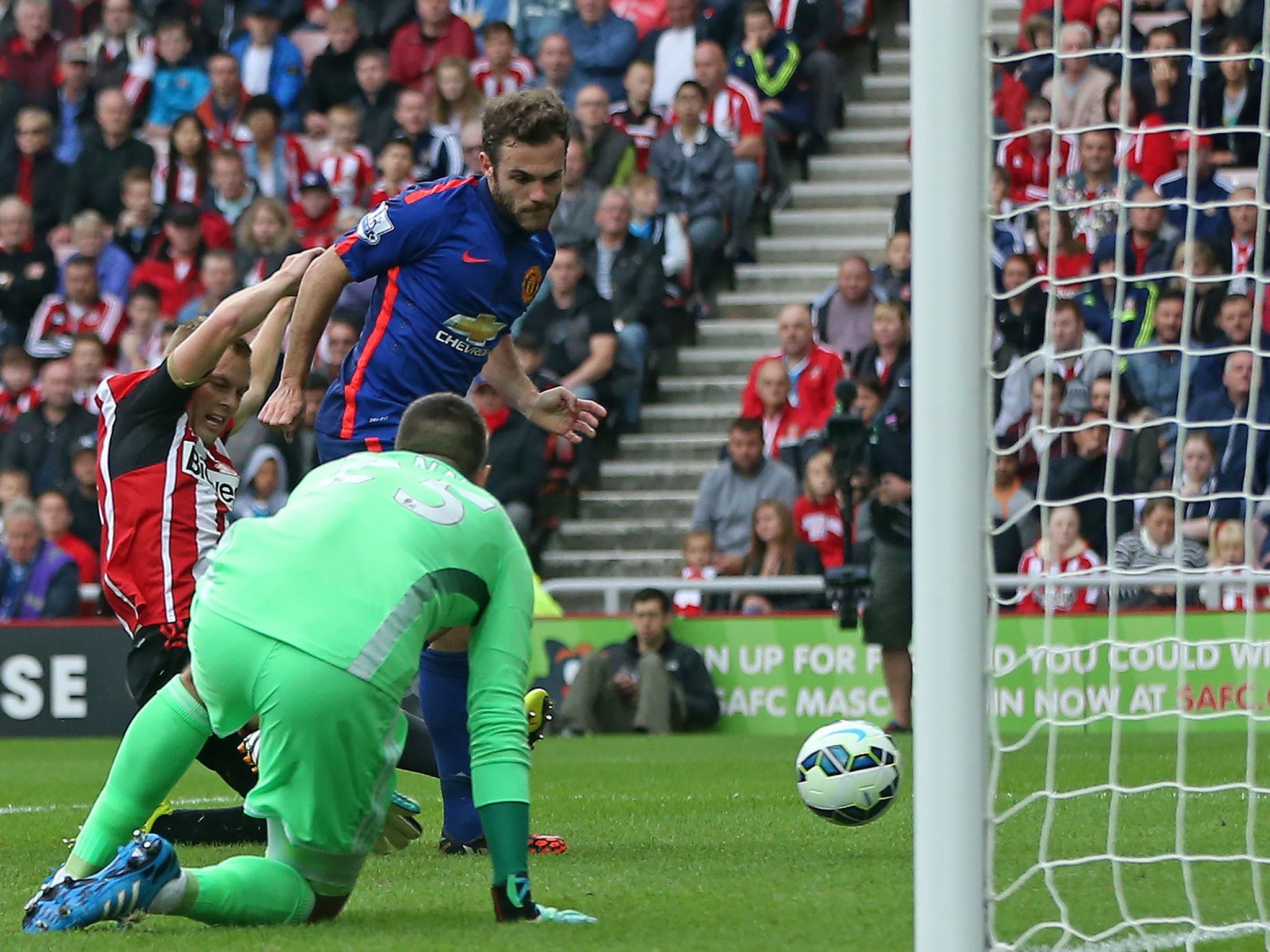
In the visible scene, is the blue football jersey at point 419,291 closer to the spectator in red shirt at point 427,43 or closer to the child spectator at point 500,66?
the child spectator at point 500,66

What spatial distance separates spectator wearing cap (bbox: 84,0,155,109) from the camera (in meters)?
18.6

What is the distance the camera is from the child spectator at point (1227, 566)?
1132 cm

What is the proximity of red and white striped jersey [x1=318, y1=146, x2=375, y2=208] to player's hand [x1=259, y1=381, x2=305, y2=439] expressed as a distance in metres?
11.3

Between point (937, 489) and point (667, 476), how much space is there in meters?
12.0

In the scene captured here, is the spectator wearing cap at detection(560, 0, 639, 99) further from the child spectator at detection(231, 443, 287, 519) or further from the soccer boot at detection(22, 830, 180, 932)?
the soccer boot at detection(22, 830, 180, 932)

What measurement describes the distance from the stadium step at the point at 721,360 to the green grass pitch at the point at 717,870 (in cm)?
707

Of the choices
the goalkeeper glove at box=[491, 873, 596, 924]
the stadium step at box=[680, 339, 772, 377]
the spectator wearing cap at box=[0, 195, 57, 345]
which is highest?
the spectator wearing cap at box=[0, 195, 57, 345]

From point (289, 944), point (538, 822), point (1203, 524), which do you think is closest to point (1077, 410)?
point (1203, 524)

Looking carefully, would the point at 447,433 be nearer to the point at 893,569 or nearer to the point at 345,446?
the point at 345,446

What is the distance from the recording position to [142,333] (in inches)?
651

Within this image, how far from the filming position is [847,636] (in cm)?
1314

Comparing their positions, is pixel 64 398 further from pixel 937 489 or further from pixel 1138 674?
pixel 937 489

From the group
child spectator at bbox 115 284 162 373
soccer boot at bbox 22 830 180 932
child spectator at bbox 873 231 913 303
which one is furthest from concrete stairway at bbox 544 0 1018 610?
soccer boot at bbox 22 830 180 932

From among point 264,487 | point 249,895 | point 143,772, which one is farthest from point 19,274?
point 249,895
